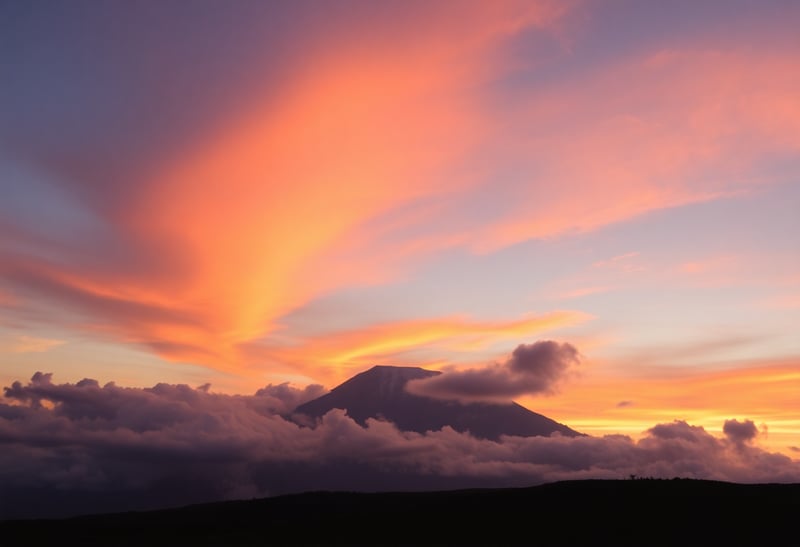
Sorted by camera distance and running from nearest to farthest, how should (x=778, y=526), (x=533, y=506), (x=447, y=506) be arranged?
(x=778, y=526)
(x=533, y=506)
(x=447, y=506)

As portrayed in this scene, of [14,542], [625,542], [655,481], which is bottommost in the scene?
[14,542]

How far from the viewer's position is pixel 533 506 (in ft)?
307

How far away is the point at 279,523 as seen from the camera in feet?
391

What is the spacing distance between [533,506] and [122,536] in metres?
83.3

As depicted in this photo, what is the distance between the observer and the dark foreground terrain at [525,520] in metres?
72.6

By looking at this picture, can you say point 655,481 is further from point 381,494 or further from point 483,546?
point 381,494

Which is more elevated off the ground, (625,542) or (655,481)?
(655,481)

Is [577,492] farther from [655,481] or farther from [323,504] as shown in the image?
[323,504]

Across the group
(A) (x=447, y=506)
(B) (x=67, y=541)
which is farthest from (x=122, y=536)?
(A) (x=447, y=506)

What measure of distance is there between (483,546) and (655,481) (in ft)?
105

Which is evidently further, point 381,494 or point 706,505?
point 381,494

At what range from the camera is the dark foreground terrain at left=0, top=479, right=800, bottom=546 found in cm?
7256

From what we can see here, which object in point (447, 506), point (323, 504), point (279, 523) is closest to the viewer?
Result: point (447, 506)

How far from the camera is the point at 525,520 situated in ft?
286
